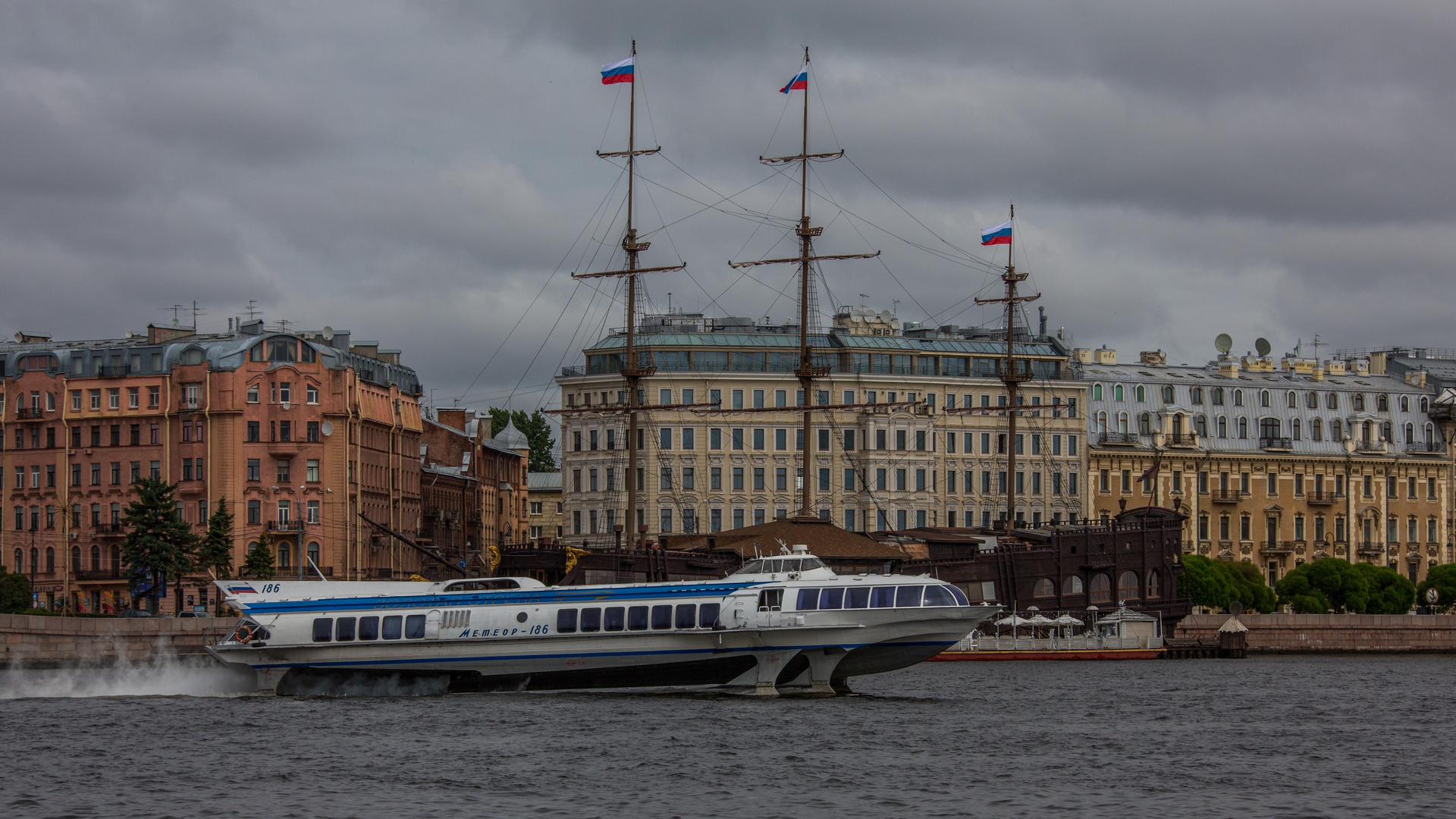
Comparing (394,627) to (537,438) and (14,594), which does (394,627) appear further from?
(537,438)

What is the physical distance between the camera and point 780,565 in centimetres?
5916

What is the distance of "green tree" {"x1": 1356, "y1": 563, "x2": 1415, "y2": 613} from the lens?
123 metres

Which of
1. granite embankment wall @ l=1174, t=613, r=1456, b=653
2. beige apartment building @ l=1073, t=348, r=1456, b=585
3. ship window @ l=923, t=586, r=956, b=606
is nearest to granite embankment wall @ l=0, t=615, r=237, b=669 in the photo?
ship window @ l=923, t=586, r=956, b=606

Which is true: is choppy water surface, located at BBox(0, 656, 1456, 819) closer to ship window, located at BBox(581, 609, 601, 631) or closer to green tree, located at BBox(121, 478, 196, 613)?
ship window, located at BBox(581, 609, 601, 631)

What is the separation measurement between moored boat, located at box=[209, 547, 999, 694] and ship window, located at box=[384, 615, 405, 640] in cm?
4

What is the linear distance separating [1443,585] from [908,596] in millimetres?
81240

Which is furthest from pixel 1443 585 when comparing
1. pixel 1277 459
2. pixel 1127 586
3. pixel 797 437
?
pixel 797 437

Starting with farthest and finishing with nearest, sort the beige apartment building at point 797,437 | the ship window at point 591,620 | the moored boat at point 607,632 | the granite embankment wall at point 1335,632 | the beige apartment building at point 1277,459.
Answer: the beige apartment building at point 1277,459
the beige apartment building at point 797,437
the granite embankment wall at point 1335,632
the ship window at point 591,620
the moored boat at point 607,632

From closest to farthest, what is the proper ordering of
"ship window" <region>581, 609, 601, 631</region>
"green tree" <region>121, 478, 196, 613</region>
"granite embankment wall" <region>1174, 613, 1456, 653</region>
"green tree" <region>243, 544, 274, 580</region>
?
"ship window" <region>581, 609, 601, 631</region>, "green tree" <region>121, 478, 196, 613</region>, "green tree" <region>243, 544, 274, 580</region>, "granite embankment wall" <region>1174, 613, 1456, 653</region>

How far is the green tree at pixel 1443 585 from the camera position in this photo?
127 metres

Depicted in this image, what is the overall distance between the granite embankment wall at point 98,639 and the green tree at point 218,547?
6.81m

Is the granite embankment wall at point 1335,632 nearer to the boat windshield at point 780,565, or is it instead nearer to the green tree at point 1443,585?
the green tree at point 1443,585

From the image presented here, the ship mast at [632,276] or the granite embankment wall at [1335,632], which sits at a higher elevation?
the ship mast at [632,276]

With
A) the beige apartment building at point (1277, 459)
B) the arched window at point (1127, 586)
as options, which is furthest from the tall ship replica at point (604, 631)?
the beige apartment building at point (1277, 459)
